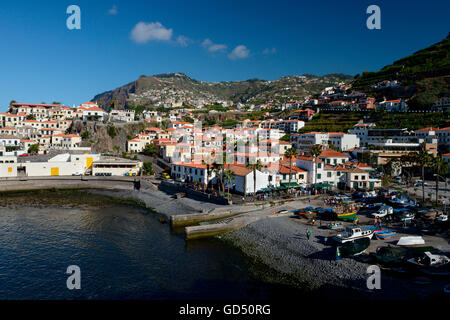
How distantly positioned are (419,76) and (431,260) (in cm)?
12909

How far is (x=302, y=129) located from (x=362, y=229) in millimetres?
81777

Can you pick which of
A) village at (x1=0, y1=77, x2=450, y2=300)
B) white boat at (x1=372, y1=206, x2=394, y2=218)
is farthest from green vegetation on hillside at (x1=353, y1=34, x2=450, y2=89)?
white boat at (x1=372, y1=206, x2=394, y2=218)

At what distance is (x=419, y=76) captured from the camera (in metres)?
122

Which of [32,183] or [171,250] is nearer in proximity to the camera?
[171,250]

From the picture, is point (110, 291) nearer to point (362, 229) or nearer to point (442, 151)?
point (362, 229)

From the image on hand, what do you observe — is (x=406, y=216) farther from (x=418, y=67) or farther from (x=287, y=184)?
(x=418, y=67)

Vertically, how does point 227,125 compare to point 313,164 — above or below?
above

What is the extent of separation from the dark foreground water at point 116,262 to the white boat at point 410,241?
13914mm

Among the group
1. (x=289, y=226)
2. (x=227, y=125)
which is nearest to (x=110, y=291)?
(x=289, y=226)

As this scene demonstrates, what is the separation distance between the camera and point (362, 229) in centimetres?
2825

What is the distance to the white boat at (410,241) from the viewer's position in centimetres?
2573

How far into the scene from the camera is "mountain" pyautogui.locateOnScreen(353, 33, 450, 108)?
106875mm

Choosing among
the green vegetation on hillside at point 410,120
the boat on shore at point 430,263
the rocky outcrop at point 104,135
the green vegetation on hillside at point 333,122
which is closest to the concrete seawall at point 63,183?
the rocky outcrop at point 104,135

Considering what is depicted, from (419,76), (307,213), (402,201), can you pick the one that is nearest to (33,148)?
(307,213)
